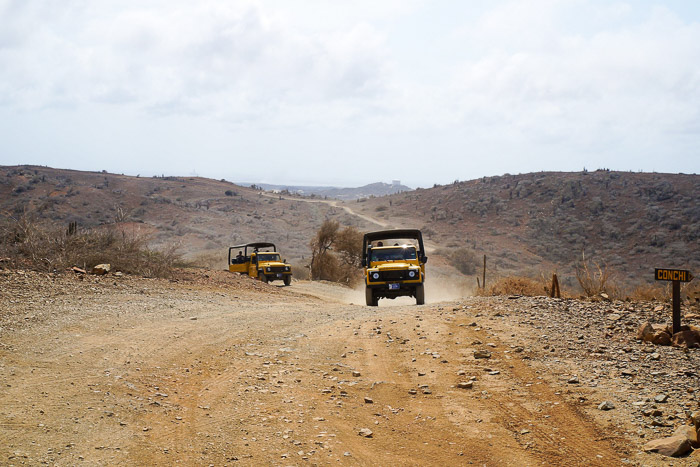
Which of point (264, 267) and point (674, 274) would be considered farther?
point (264, 267)

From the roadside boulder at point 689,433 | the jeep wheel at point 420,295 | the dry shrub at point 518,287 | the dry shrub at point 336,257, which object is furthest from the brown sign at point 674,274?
the dry shrub at point 336,257

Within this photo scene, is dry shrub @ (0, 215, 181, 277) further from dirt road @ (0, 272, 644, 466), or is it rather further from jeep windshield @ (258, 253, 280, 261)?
jeep windshield @ (258, 253, 280, 261)

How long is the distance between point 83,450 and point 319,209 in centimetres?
7552

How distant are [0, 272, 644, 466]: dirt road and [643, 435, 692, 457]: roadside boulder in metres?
0.31

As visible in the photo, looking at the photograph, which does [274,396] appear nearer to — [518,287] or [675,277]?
[675,277]

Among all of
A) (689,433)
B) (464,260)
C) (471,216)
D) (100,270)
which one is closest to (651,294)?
(689,433)

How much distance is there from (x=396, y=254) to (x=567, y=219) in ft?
149

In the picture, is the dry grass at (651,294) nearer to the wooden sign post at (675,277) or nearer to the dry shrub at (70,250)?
the wooden sign post at (675,277)

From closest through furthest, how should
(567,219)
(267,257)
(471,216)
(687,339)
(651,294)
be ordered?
(687,339), (651,294), (267,257), (567,219), (471,216)

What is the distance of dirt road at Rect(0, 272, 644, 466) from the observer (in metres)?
5.02

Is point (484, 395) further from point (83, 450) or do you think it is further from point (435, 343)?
point (83, 450)

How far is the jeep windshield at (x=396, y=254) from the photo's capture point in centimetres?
1866

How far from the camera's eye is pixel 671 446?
15.6 ft

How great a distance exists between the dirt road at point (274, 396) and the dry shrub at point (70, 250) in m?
5.56
